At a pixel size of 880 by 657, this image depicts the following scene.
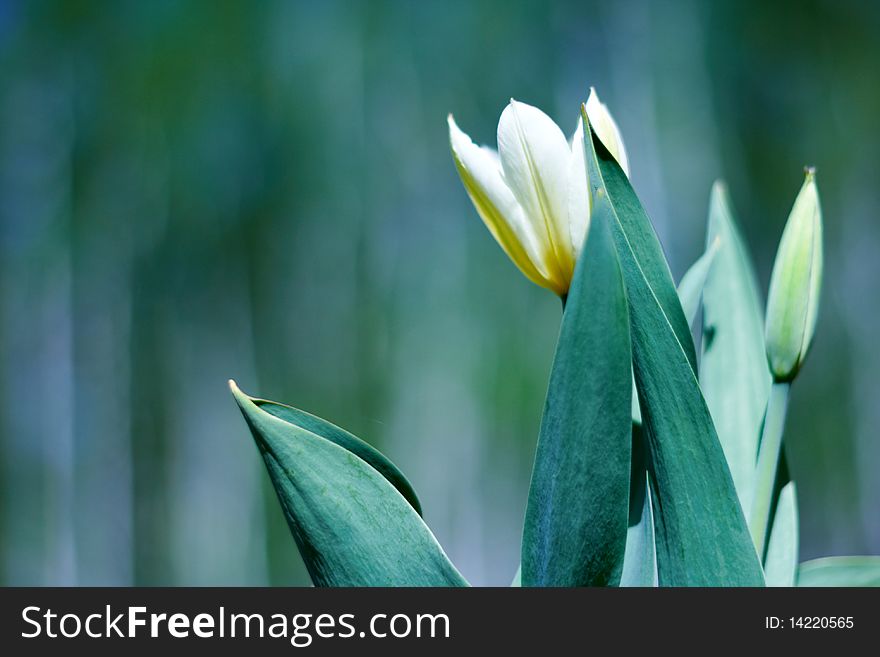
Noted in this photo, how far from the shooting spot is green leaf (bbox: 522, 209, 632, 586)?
0.59ft

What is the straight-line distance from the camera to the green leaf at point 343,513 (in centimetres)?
20

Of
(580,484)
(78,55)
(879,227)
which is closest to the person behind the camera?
(580,484)

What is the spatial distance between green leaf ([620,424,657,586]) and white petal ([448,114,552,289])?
0.22 feet

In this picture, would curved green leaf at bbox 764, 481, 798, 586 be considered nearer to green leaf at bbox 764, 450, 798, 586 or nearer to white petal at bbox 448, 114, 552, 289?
green leaf at bbox 764, 450, 798, 586

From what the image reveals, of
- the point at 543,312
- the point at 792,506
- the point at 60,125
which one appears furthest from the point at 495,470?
the point at 792,506

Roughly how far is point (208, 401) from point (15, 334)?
0.67m

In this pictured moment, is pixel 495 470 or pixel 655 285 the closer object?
pixel 655 285

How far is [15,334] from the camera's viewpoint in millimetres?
2609

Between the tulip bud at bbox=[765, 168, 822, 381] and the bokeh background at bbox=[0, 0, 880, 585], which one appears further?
the bokeh background at bbox=[0, 0, 880, 585]

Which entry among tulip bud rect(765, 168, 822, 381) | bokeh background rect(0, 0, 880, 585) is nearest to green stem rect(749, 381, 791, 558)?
tulip bud rect(765, 168, 822, 381)

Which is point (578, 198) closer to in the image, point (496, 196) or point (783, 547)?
point (496, 196)

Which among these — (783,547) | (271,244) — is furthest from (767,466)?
(271,244)

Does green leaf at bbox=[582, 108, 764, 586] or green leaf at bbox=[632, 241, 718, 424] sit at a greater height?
green leaf at bbox=[632, 241, 718, 424]
